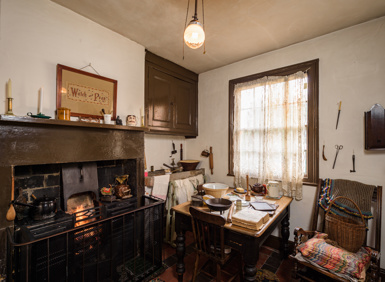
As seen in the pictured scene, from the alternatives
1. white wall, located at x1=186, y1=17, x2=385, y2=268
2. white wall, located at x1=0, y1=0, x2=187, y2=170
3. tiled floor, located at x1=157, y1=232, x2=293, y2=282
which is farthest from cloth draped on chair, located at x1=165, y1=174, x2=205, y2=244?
white wall, located at x1=186, y1=17, x2=385, y2=268

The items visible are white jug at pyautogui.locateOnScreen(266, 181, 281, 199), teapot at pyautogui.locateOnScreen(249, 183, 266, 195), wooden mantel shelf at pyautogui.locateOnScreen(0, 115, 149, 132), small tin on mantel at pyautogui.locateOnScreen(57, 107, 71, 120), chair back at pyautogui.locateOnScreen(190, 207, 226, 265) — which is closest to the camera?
wooden mantel shelf at pyautogui.locateOnScreen(0, 115, 149, 132)

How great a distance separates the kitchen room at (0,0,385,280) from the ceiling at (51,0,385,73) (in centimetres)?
13

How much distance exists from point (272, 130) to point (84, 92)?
2.31 m

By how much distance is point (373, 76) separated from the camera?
1982 millimetres

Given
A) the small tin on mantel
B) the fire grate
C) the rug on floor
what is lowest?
the rug on floor

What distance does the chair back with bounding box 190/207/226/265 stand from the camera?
1.50 meters

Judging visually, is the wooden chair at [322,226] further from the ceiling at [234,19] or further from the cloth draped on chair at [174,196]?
the ceiling at [234,19]

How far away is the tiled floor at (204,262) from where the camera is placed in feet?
6.42

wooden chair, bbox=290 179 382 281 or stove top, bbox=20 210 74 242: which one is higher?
stove top, bbox=20 210 74 242

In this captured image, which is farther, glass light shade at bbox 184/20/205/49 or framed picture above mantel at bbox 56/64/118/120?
framed picture above mantel at bbox 56/64/118/120

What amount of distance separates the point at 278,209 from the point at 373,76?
5.57 ft

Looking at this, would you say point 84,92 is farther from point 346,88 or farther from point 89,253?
point 346,88

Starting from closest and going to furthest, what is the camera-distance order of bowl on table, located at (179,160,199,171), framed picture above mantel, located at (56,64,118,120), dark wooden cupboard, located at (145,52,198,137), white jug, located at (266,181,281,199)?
framed picture above mantel, located at (56,64,118,120) < white jug, located at (266,181,281,199) < dark wooden cupboard, located at (145,52,198,137) < bowl on table, located at (179,160,199,171)

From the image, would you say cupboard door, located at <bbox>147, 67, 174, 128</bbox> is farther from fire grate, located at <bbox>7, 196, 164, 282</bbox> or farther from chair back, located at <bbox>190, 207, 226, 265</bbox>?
chair back, located at <bbox>190, 207, 226, 265</bbox>
